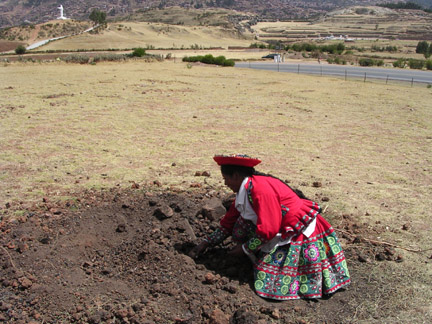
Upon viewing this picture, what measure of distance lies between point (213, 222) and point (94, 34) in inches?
2844

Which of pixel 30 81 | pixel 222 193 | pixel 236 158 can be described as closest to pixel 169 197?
pixel 222 193

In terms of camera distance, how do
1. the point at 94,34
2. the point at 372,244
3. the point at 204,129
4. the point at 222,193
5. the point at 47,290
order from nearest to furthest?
the point at 47,290, the point at 372,244, the point at 222,193, the point at 204,129, the point at 94,34

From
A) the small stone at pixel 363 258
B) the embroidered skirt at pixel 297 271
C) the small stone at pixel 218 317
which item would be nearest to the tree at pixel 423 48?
the small stone at pixel 363 258

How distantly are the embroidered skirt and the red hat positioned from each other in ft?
2.36

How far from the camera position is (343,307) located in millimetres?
3494

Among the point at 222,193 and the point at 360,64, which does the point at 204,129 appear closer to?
the point at 222,193

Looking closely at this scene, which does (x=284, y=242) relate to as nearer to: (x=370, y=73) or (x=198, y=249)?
(x=198, y=249)

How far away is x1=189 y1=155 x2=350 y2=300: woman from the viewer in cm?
339

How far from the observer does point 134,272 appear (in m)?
3.78

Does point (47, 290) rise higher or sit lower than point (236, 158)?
lower

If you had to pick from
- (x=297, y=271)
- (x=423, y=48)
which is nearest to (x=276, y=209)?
(x=297, y=271)

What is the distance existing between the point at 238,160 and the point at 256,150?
15.4 feet

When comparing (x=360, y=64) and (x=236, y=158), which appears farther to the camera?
(x=360, y=64)

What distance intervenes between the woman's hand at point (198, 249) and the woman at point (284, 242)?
463 mm
